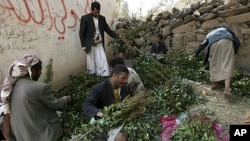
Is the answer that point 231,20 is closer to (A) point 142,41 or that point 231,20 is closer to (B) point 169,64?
(B) point 169,64

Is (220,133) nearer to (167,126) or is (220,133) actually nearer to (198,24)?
(167,126)

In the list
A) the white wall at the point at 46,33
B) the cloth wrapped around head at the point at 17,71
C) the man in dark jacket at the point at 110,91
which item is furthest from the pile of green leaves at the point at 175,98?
the white wall at the point at 46,33

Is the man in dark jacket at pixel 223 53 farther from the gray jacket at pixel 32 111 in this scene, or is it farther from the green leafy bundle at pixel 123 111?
the gray jacket at pixel 32 111

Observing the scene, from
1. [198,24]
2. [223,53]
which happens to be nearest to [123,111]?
[223,53]

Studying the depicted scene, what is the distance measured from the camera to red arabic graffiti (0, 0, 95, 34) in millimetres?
5367

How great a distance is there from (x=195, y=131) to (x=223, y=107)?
1.76 metres

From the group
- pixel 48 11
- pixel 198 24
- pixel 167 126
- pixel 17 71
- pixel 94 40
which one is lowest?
pixel 167 126

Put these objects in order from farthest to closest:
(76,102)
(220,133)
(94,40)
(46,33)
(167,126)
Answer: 1. (94,40)
2. (46,33)
3. (76,102)
4. (167,126)
5. (220,133)

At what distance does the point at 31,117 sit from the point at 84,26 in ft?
9.30

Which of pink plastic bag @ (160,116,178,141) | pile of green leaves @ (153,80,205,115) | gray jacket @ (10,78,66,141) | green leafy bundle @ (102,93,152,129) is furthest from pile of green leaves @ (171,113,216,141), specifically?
gray jacket @ (10,78,66,141)

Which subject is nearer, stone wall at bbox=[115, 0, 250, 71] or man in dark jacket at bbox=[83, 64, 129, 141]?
man in dark jacket at bbox=[83, 64, 129, 141]

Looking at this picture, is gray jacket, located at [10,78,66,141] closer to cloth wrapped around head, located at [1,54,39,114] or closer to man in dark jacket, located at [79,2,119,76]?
cloth wrapped around head, located at [1,54,39,114]

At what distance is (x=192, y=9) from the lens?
7.84 m

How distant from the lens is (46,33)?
6043mm
